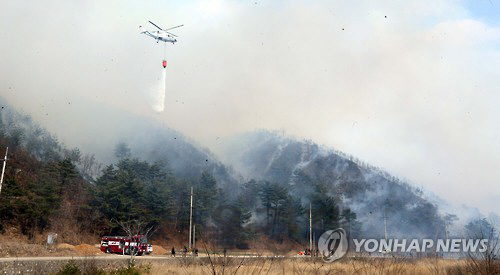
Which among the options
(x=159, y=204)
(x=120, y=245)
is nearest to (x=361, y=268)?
(x=120, y=245)

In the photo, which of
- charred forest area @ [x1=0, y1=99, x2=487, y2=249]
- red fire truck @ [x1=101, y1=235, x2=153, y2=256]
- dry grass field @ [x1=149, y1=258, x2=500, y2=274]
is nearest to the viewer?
dry grass field @ [x1=149, y1=258, x2=500, y2=274]

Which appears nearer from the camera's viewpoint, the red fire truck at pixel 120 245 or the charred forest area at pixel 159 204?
the red fire truck at pixel 120 245

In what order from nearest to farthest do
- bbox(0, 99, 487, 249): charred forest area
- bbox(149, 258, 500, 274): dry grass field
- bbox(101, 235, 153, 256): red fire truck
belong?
bbox(149, 258, 500, 274): dry grass field, bbox(101, 235, 153, 256): red fire truck, bbox(0, 99, 487, 249): charred forest area

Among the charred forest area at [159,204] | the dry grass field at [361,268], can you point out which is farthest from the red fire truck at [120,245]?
the dry grass field at [361,268]

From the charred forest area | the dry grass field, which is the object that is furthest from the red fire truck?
the dry grass field

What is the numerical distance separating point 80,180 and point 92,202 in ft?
60.3

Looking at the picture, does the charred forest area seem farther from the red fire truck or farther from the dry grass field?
the dry grass field

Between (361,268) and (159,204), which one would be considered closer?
(361,268)

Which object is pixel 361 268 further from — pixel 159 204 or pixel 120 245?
pixel 159 204

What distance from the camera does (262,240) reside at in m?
90.7

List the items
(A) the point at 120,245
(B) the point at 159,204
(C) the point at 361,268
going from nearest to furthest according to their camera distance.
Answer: (C) the point at 361,268, (A) the point at 120,245, (B) the point at 159,204

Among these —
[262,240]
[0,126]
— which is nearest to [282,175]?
[262,240]

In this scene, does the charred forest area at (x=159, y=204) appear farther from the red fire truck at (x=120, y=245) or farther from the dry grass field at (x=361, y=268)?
the dry grass field at (x=361, y=268)

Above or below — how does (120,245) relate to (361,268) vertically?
below
